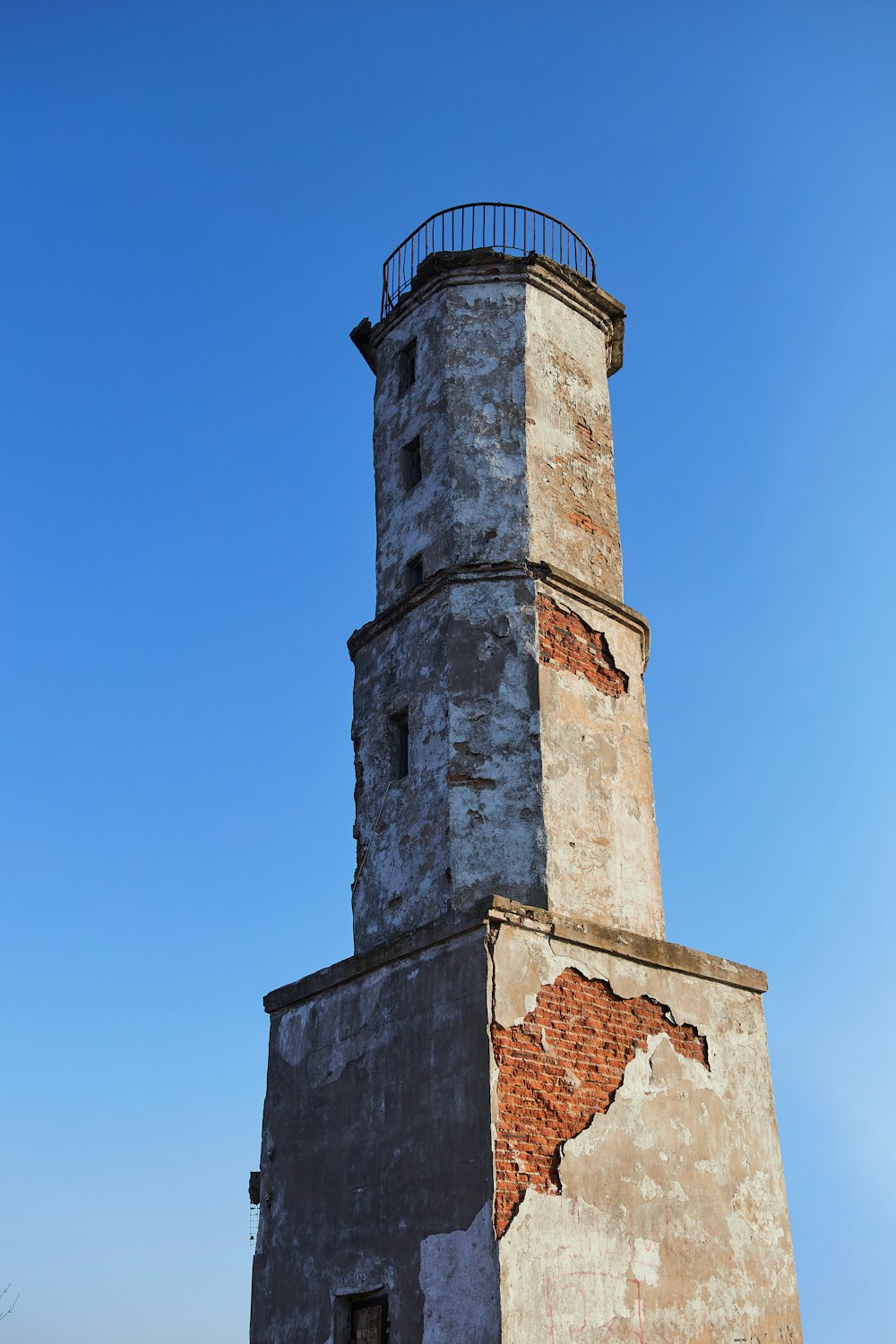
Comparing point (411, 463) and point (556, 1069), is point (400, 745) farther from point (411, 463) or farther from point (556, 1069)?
point (556, 1069)

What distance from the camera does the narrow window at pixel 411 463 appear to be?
12142 millimetres

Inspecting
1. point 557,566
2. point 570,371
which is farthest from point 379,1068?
point 570,371

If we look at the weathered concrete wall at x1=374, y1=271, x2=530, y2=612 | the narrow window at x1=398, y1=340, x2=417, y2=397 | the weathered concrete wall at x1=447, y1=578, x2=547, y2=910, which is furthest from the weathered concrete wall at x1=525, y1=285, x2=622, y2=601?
the narrow window at x1=398, y1=340, x2=417, y2=397

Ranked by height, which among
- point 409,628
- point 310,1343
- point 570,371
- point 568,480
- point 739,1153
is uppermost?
point 570,371

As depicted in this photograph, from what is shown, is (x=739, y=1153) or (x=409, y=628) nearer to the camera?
(x=739, y=1153)

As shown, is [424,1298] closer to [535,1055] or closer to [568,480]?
[535,1055]

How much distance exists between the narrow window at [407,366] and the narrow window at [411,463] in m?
0.72

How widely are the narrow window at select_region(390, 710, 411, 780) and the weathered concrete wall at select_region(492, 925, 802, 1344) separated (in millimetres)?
2319

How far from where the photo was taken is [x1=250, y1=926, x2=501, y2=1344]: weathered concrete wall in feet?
27.0

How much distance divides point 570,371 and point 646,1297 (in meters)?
8.29

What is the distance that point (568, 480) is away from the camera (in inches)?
467

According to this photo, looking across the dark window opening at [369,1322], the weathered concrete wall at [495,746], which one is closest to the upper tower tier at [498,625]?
the weathered concrete wall at [495,746]

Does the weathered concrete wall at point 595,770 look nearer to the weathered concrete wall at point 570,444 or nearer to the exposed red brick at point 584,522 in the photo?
the weathered concrete wall at point 570,444

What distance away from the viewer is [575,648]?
36.0 ft
